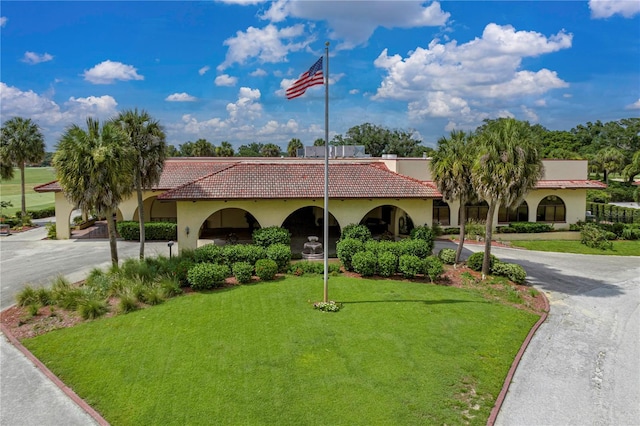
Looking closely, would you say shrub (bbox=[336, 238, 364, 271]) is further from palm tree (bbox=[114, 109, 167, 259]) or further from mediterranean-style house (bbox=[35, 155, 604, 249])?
palm tree (bbox=[114, 109, 167, 259])

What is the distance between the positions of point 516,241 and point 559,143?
6442 centimetres

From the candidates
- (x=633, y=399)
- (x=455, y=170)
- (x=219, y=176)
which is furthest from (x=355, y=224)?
(x=633, y=399)

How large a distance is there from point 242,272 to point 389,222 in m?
15.3

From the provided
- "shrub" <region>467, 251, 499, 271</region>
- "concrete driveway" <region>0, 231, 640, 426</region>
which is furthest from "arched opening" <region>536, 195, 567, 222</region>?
"shrub" <region>467, 251, 499, 271</region>

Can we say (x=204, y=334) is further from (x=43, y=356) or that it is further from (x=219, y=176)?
(x=219, y=176)

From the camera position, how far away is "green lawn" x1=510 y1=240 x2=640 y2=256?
2881 cm

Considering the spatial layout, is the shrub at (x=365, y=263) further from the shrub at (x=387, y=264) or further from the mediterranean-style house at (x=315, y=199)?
the mediterranean-style house at (x=315, y=199)

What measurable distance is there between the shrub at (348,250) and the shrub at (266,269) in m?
3.49

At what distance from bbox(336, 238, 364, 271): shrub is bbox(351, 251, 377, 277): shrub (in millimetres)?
672

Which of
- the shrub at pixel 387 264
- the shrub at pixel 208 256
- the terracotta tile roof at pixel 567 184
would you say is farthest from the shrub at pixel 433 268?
the terracotta tile roof at pixel 567 184

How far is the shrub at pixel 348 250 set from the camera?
2072cm

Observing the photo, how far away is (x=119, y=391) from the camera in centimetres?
1031

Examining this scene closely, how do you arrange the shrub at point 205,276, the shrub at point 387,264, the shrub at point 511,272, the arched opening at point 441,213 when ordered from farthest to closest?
the arched opening at point 441,213 → the shrub at point 511,272 → the shrub at point 387,264 → the shrub at point 205,276

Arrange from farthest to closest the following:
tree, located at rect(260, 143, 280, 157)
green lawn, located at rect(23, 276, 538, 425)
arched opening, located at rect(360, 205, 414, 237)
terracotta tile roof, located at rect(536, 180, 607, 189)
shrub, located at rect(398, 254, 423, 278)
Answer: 1. tree, located at rect(260, 143, 280, 157)
2. terracotta tile roof, located at rect(536, 180, 607, 189)
3. arched opening, located at rect(360, 205, 414, 237)
4. shrub, located at rect(398, 254, 423, 278)
5. green lawn, located at rect(23, 276, 538, 425)
